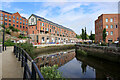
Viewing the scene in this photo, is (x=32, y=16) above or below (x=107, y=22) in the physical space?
above

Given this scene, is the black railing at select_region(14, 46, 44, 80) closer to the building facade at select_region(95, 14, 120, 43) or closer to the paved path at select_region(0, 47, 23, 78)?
the paved path at select_region(0, 47, 23, 78)

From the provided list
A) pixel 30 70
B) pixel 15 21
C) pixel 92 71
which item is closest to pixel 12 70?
pixel 30 70

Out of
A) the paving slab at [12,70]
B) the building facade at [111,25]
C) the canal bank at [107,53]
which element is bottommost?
the canal bank at [107,53]

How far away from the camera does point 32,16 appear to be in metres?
36.8

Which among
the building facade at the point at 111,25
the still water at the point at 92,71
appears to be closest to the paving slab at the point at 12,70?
the still water at the point at 92,71

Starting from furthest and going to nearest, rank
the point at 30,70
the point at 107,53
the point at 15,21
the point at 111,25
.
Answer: the point at 15,21, the point at 111,25, the point at 107,53, the point at 30,70

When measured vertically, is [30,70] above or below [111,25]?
below

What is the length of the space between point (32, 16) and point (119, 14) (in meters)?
39.6

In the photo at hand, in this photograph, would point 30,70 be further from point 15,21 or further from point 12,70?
point 15,21

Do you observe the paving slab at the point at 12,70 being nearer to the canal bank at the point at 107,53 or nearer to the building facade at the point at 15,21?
the canal bank at the point at 107,53

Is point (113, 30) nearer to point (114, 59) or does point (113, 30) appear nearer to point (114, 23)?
point (114, 23)

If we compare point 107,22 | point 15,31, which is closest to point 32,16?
point 15,31

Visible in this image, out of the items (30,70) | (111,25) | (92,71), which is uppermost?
(111,25)

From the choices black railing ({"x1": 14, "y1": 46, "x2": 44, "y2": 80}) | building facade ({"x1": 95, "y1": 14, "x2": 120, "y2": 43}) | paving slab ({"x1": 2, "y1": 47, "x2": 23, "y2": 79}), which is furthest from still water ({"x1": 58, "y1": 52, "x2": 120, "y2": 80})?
building facade ({"x1": 95, "y1": 14, "x2": 120, "y2": 43})
